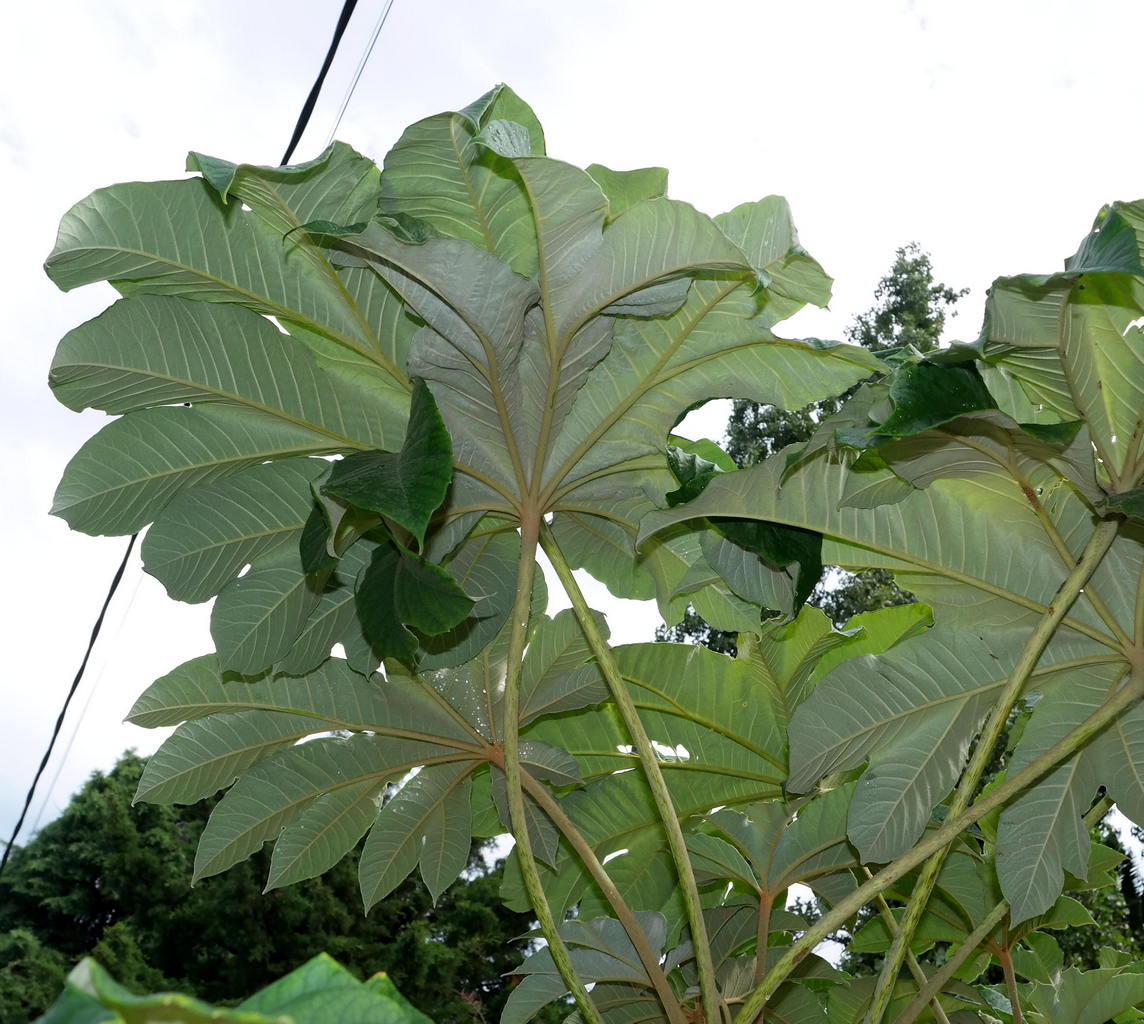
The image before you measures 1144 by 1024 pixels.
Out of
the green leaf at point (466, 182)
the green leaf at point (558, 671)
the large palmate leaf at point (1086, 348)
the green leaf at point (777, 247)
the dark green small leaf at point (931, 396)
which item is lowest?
the green leaf at point (558, 671)

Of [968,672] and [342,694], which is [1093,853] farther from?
[342,694]

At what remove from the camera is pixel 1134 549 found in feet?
4.18

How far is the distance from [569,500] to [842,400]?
423 inches

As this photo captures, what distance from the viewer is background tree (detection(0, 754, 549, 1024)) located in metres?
9.29

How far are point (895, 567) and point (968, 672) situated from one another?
6.4 inches

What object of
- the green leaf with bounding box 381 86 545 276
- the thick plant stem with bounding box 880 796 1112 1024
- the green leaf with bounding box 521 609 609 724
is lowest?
the thick plant stem with bounding box 880 796 1112 1024

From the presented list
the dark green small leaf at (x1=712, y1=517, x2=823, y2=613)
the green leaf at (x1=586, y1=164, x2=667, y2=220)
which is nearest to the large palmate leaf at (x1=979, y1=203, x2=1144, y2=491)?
the dark green small leaf at (x1=712, y1=517, x2=823, y2=613)

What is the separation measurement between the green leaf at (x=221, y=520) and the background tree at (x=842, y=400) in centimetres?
877

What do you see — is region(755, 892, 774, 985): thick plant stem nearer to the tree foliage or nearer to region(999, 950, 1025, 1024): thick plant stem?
the tree foliage

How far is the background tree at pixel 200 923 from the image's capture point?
9289mm

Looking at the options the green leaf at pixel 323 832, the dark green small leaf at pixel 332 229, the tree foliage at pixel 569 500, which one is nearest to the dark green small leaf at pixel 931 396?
the tree foliage at pixel 569 500

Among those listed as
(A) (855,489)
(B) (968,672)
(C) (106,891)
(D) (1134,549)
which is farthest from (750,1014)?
(C) (106,891)

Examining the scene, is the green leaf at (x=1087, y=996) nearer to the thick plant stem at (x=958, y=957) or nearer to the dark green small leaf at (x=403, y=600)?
the thick plant stem at (x=958, y=957)

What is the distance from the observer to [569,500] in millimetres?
1527
